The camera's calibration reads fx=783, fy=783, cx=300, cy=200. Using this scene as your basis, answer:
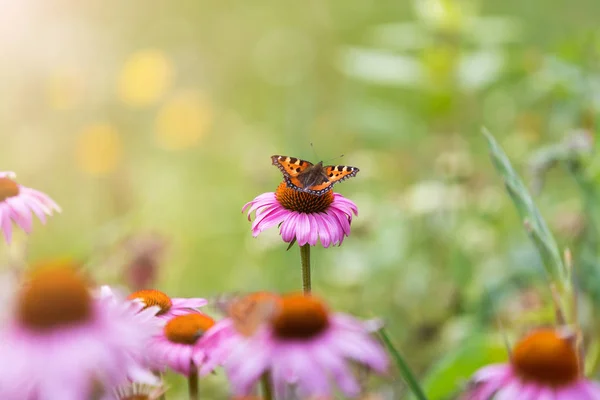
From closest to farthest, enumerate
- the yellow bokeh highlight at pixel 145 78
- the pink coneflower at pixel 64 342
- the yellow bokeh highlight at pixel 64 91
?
1. the pink coneflower at pixel 64 342
2. the yellow bokeh highlight at pixel 64 91
3. the yellow bokeh highlight at pixel 145 78

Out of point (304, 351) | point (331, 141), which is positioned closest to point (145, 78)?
point (331, 141)

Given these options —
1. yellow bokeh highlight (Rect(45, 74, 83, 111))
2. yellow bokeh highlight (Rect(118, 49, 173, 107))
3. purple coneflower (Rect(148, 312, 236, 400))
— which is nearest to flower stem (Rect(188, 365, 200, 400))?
purple coneflower (Rect(148, 312, 236, 400))

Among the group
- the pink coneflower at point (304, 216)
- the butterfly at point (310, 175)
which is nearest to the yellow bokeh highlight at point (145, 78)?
the butterfly at point (310, 175)

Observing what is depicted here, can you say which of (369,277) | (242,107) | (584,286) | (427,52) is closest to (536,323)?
(584,286)

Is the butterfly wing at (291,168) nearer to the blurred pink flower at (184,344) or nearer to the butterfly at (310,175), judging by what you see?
the butterfly at (310,175)

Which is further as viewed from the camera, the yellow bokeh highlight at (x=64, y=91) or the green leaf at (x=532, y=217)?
the yellow bokeh highlight at (x=64, y=91)

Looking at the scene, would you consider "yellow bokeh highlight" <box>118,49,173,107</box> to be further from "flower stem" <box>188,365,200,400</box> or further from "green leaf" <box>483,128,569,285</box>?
"flower stem" <box>188,365,200,400</box>

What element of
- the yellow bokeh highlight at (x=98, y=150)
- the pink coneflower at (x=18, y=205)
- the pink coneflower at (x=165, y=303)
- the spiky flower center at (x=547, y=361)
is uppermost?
the yellow bokeh highlight at (x=98, y=150)

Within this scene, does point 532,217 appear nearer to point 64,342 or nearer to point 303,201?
point 303,201
